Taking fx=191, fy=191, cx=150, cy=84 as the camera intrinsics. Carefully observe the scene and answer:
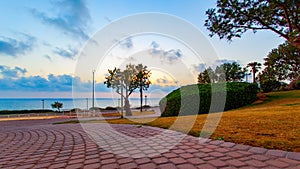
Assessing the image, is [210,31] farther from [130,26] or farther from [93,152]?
[93,152]

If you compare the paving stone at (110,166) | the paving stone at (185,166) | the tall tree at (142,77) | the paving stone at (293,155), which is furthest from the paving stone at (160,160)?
the tall tree at (142,77)

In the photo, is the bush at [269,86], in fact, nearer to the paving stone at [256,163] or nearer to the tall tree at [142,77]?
the tall tree at [142,77]

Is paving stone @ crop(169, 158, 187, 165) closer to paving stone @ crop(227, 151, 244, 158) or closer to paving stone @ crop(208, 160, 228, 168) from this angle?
paving stone @ crop(208, 160, 228, 168)

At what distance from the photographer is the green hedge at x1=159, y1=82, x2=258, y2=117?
1086cm

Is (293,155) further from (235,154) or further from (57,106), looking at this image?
(57,106)

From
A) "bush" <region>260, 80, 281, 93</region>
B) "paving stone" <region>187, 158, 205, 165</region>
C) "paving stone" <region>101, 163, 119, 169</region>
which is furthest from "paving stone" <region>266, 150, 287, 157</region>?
"bush" <region>260, 80, 281, 93</region>

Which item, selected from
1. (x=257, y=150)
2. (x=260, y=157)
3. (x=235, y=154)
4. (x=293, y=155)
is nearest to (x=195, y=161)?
(x=235, y=154)

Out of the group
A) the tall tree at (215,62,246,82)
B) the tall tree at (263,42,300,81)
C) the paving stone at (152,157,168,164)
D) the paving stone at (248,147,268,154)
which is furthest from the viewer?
the tall tree at (215,62,246,82)

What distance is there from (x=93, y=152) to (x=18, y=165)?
1.02 meters

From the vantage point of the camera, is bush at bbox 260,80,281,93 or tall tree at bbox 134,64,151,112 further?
bush at bbox 260,80,281,93

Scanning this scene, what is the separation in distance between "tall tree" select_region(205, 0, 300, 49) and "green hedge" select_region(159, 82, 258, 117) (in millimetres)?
3235

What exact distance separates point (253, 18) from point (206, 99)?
4.71 m

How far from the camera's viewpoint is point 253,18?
8914 millimetres

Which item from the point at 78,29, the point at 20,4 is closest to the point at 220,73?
the point at 78,29
